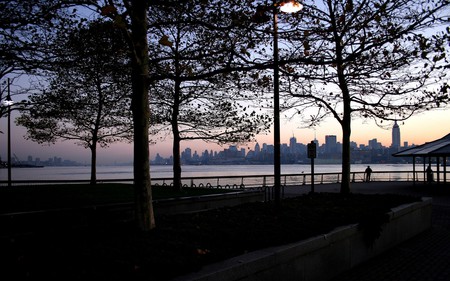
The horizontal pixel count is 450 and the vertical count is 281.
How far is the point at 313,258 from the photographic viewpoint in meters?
7.22

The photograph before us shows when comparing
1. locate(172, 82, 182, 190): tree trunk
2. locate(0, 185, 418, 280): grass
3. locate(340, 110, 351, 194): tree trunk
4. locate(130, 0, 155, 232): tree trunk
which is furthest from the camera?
locate(172, 82, 182, 190): tree trunk

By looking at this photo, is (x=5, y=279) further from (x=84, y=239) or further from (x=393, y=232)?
(x=393, y=232)

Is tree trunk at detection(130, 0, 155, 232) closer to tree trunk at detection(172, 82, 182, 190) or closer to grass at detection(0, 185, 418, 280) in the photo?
grass at detection(0, 185, 418, 280)

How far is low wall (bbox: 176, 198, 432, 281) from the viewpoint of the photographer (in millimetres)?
5441

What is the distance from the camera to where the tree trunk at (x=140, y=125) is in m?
7.13

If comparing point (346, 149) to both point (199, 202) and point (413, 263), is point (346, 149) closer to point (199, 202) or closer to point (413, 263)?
point (199, 202)

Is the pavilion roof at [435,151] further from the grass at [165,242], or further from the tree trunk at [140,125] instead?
the tree trunk at [140,125]

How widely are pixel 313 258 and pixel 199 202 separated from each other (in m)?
7.50

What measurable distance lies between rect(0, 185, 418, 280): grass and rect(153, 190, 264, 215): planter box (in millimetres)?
3066

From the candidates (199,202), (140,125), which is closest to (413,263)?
(140,125)

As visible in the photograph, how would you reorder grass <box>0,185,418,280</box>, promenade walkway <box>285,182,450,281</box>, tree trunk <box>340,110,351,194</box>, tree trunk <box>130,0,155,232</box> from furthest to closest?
tree trunk <box>340,110,351,194</box> < promenade walkway <box>285,182,450,281</box> < tree trunk <box>130,0,155,232</box> < grass <box>0,185,418,280</box>

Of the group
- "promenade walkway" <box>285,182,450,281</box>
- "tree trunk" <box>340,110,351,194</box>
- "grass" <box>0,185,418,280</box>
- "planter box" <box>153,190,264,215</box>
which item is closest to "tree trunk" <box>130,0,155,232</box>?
"grass" <box>0,185,418,280</box>

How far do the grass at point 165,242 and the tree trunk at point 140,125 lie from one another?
40 centimetres

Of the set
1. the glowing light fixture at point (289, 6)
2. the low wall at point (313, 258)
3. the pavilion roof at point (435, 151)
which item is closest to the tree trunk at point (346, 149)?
the low wall at point (313, 258)
